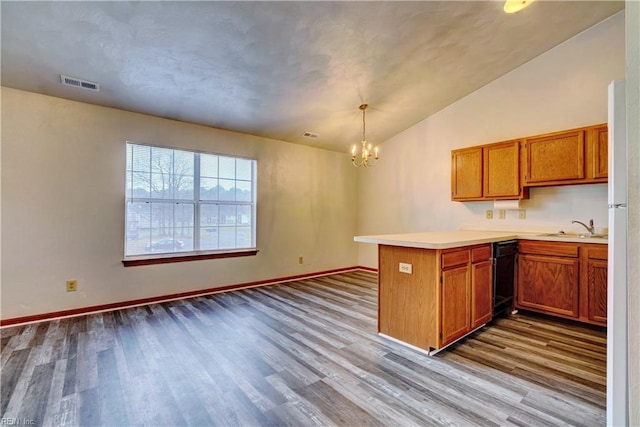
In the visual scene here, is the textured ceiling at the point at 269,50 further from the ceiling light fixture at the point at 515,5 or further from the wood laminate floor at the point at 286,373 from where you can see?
the wood laminate floor at the point at 286,373

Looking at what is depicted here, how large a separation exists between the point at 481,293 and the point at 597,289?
115 centimetres

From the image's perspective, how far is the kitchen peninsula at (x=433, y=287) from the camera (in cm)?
239

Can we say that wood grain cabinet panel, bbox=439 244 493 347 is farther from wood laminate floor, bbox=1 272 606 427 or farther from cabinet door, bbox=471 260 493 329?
wood laminate floor, bbox=1 272 606 427

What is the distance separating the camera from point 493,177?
3.85 metres

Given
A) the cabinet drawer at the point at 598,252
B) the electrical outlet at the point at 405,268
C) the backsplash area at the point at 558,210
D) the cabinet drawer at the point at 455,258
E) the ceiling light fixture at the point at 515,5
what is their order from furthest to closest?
the backsplash area at the point at 558,210 < the cabinet drawer at the point at 598,252 < the ceiling light fixture at the point at 515,5 < the electrical outlet at the point at 405,268 < the cabinet drawer at the point at 455,258

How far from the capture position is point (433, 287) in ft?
7.80

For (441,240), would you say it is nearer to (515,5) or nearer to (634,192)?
(634,192)

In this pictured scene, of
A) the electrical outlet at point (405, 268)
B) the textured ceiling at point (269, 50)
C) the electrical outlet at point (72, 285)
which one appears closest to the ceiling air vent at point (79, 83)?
the textured ceiling at point (269, 50)

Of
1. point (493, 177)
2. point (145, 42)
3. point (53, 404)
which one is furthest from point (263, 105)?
point (53, 404)

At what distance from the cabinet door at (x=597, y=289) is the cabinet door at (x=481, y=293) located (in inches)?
36.6

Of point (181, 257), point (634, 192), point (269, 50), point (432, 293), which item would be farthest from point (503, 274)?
point (181, 257)

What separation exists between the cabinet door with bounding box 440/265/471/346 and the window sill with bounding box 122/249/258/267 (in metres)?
3.07

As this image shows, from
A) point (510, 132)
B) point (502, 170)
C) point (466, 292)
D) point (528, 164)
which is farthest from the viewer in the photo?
point (510, 132)

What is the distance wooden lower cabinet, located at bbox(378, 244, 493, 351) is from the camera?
2.40 metres
